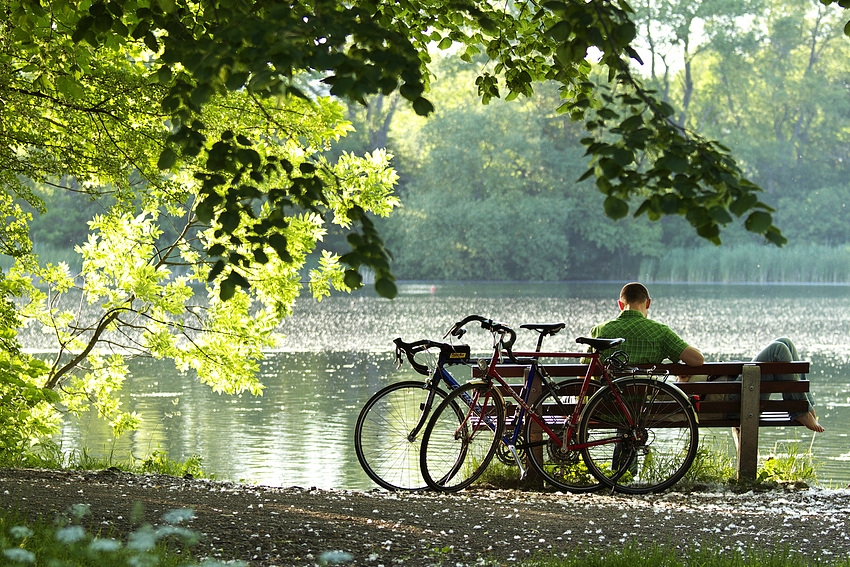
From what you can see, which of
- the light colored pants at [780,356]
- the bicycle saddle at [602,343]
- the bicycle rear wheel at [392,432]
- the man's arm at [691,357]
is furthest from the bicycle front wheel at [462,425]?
the light colored pants at [780,356]

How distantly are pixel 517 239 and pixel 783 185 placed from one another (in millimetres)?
19406

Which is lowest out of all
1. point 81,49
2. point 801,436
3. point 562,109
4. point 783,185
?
point 801,436

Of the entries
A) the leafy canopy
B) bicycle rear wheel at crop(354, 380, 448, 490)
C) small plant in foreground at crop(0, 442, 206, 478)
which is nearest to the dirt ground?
bicycle rear wheel at crop(354, 380, 448, 490)

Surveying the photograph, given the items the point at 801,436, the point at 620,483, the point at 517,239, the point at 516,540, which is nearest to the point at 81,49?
the point at 516,540

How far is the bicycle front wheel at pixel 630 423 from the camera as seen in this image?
6836 millimetres

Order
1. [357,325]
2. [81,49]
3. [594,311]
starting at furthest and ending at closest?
[594,311], [357,325], [81,49]

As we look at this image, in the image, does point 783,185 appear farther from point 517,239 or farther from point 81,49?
point 81,49

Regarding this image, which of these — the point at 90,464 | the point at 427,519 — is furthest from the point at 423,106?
the point at 90,464

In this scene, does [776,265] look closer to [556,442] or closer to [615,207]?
[556,442]

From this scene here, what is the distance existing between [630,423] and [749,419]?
1.13 meters

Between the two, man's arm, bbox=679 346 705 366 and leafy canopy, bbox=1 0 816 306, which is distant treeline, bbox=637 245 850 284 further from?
leafy canopy, bbox=1 0 816 306

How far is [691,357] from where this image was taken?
7.23m

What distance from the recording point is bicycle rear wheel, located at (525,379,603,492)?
6.89 meters

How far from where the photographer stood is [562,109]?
5574mm
